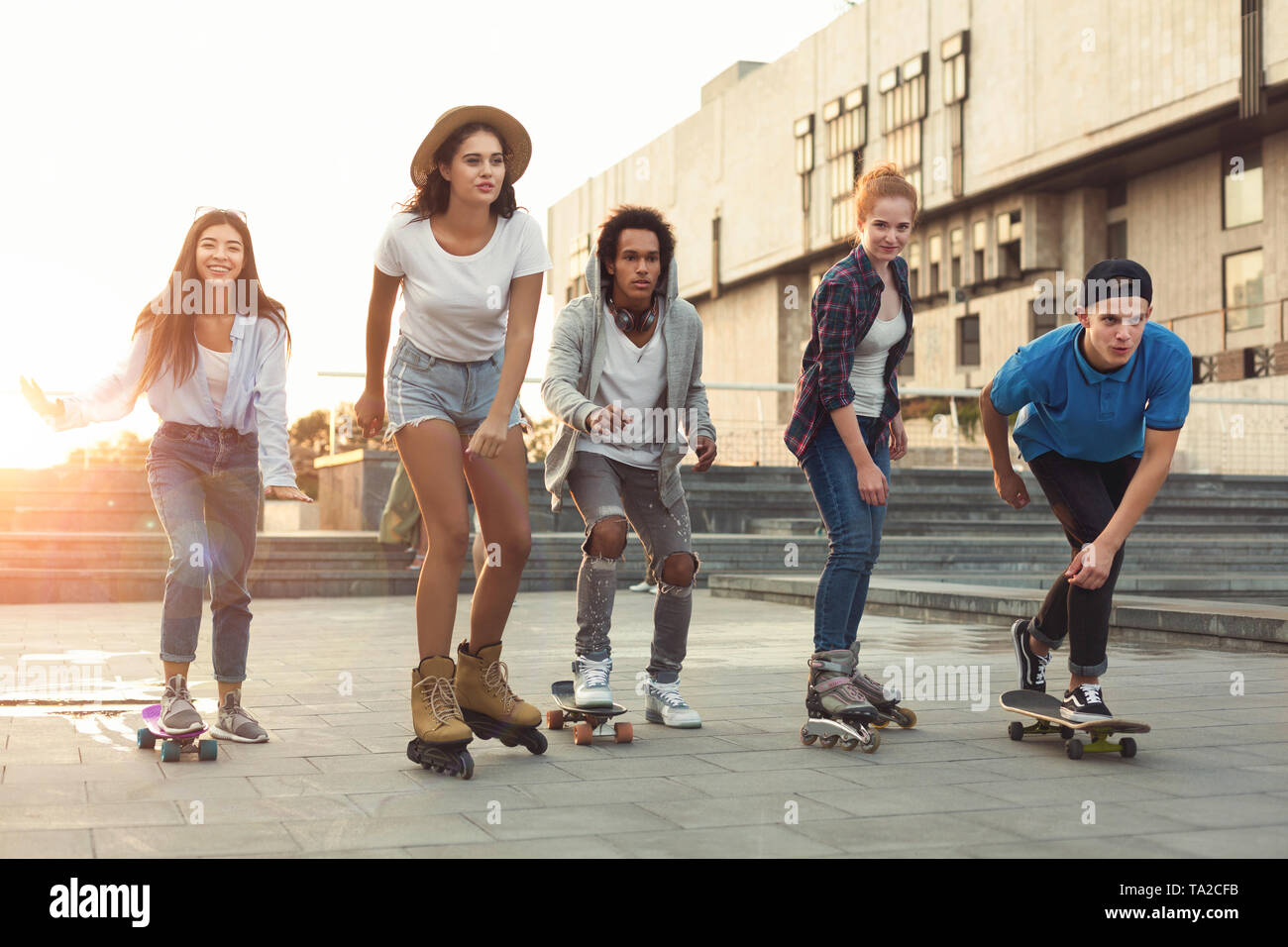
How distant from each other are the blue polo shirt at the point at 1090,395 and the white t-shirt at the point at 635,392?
1.17m

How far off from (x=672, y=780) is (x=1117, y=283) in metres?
2.15

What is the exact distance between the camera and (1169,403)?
4309 mm


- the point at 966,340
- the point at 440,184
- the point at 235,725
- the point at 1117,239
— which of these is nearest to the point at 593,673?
the point at 235,725

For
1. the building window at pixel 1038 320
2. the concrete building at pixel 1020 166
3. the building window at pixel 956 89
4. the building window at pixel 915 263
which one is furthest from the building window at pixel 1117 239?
the building window at pixel 915 263

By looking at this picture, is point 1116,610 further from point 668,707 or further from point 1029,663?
point 668,707

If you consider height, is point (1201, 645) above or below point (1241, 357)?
below

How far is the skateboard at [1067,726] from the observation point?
13.9 ft

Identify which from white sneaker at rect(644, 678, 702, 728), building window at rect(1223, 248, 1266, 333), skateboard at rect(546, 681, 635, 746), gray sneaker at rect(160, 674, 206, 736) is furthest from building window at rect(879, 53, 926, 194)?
gray sneaker at rect(160, 674, 206, 736)

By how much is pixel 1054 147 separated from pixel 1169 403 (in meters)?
28.7

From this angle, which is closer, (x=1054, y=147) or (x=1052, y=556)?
(x=1052, y=556)

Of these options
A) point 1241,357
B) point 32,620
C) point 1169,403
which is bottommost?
point 32,620

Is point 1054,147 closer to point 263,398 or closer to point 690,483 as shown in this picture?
point 690,483

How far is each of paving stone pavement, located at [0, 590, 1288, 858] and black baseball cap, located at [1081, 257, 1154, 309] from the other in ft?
4.86
